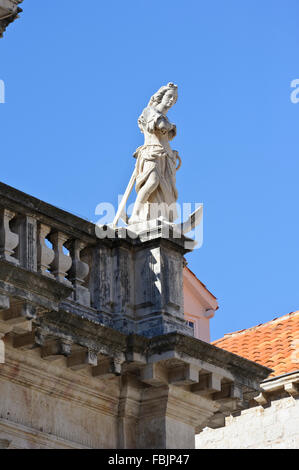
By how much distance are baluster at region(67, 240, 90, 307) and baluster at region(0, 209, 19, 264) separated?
1.00 metres

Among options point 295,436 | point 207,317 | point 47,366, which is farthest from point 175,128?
point 207,317

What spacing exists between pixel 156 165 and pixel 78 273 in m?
1.70

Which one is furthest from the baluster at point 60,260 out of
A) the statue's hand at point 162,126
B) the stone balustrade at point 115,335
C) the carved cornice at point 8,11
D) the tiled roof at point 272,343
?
the tiled roof at point 272,343

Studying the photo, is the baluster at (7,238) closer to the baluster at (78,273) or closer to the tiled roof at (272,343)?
the baluster at (78,273)

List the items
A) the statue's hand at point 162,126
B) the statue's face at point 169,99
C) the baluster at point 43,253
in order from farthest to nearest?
1. the statue's face at point 169,99
2. the statue's hand at point 162,126
3. the baluster at point 43,253

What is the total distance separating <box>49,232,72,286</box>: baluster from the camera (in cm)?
1309

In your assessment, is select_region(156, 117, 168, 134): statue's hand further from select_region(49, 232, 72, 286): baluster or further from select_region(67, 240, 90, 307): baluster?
select_region(49, 232, 72, 286): baluster

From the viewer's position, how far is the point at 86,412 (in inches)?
522

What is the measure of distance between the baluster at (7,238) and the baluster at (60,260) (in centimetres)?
64

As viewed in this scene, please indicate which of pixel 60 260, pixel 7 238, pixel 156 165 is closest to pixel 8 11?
pixel 7 238

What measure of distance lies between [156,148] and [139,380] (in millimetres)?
2650

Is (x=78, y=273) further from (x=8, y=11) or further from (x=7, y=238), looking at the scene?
(x=8, y=11)

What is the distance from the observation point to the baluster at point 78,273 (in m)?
13.4

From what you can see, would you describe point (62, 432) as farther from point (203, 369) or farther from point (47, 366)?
point (203, 369)
